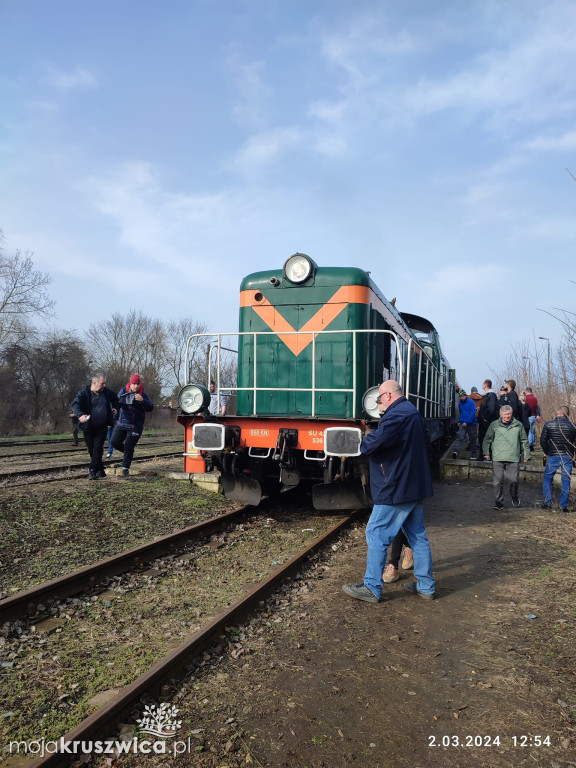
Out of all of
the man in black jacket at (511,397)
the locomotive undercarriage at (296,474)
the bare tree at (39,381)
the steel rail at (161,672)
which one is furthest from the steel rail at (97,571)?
the bare tree at (39,381)

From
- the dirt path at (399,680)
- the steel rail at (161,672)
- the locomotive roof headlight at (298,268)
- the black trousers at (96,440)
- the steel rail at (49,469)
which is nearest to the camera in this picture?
the steel rail at (161,672)

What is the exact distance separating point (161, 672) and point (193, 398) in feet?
14.3

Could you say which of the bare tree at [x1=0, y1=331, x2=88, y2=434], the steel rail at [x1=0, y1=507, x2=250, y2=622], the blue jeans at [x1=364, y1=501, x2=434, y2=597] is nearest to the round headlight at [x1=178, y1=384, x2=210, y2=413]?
the steel rail at [x1=0, y1=507, x2=250, y2=622]

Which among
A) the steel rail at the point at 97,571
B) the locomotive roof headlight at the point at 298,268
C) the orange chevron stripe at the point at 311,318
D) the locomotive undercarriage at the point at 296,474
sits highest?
the locomotive roof headlight at the point at 298,268

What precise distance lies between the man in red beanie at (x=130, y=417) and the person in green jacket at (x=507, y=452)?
5741mm

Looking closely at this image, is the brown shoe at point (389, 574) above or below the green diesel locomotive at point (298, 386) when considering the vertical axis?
below

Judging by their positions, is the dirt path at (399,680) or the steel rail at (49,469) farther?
the steel rail at (49,469)

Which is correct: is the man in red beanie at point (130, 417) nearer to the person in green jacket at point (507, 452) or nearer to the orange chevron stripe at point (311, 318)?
the orange chevron stripe at point (311, 318)

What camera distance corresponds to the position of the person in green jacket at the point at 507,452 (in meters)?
8.25

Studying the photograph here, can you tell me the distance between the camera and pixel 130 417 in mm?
9039

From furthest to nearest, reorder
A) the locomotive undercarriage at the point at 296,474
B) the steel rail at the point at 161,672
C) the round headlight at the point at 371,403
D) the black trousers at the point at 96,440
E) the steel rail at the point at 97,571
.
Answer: the black trousers at the point at 96,440
the locomotive undercarriage at the point at 296,474
the round headlight at the point at 371,403
the steel rail at the point at 97,571
the steel rail at the point at 161,672

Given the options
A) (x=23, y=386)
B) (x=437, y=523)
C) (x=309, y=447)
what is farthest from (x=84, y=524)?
(x=23, y=386)

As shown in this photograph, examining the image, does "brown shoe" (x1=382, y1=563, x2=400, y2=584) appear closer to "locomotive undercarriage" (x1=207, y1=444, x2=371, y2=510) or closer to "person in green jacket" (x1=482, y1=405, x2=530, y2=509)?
"locomotive undercarriage" (x1=207, y1=444, x2=371, y2=510)

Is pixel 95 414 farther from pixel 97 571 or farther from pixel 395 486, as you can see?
pixel 395 486
